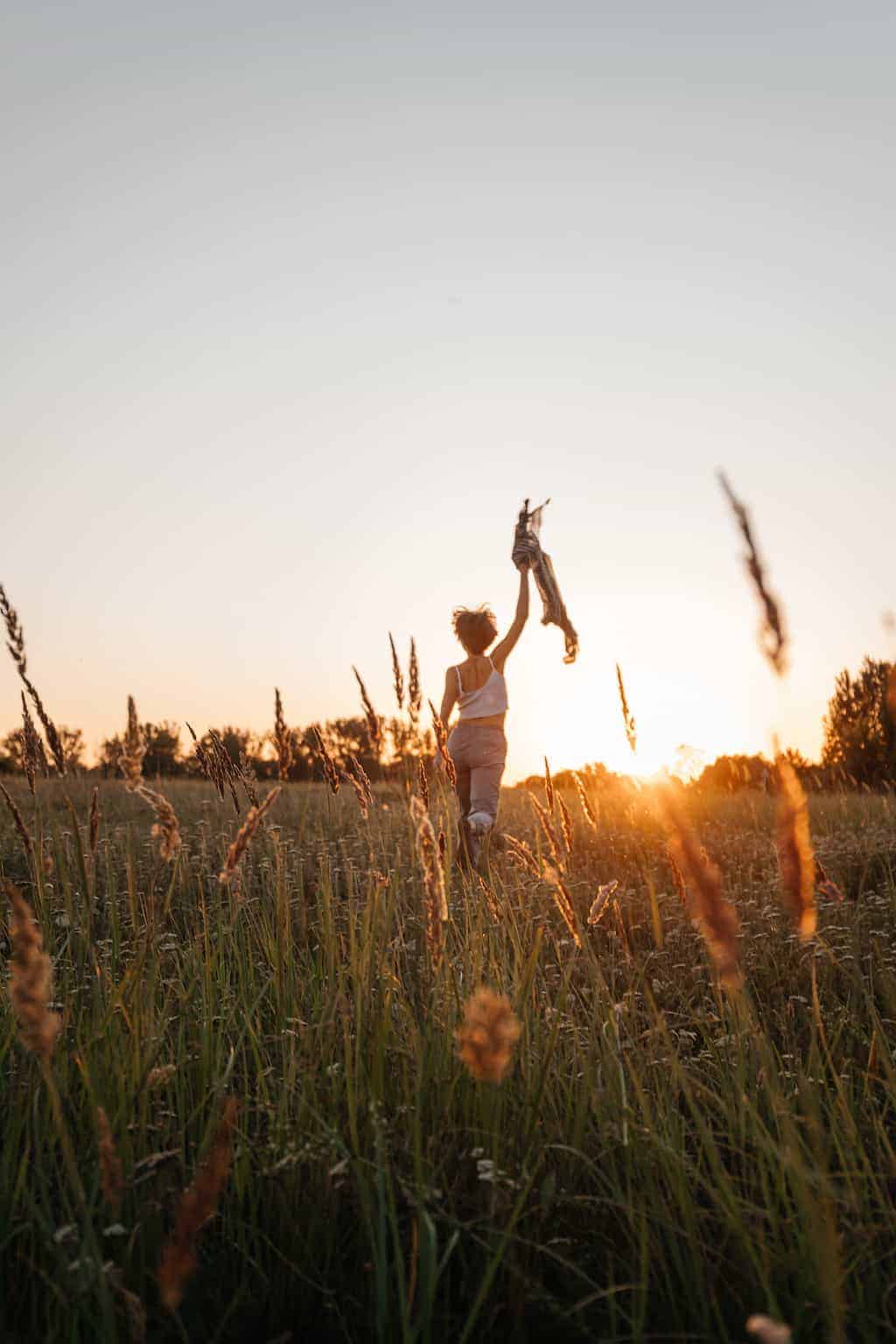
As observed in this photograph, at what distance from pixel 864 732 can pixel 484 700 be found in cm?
1068

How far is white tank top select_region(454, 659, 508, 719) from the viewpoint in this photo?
788cm

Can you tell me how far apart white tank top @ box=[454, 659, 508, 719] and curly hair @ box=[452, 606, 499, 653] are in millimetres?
344

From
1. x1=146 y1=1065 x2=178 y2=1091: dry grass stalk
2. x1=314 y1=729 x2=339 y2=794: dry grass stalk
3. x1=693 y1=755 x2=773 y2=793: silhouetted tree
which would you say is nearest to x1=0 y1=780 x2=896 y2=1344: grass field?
x1=146 y1=1065 x2=178 y2=1091: dry grass stalk

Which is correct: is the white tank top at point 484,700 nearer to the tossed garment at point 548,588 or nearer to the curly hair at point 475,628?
the curly hair at point 475,628

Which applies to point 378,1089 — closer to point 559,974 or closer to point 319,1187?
point 319,1187

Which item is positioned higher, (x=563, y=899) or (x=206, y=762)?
(x=206, y=762)

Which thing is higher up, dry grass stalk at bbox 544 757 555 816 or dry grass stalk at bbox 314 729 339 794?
dry grass stalk at bbox 314 729 339 794

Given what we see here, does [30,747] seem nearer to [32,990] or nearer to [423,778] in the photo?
[423,778]

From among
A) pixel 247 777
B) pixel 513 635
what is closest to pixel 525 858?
pixel 247 777

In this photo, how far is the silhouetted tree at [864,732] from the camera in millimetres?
15398

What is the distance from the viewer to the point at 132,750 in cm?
179

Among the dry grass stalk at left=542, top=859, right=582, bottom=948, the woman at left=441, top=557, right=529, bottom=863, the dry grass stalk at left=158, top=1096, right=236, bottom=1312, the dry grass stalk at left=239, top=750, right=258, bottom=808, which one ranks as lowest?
the dry grass stalk at left=158, top=1096, right=236, bottom=1312

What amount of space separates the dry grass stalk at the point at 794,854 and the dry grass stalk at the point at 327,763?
205cm

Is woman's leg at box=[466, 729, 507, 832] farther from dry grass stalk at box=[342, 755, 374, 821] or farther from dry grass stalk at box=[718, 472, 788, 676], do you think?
dry grass stalk at box=[718, 472, 788, 676]
